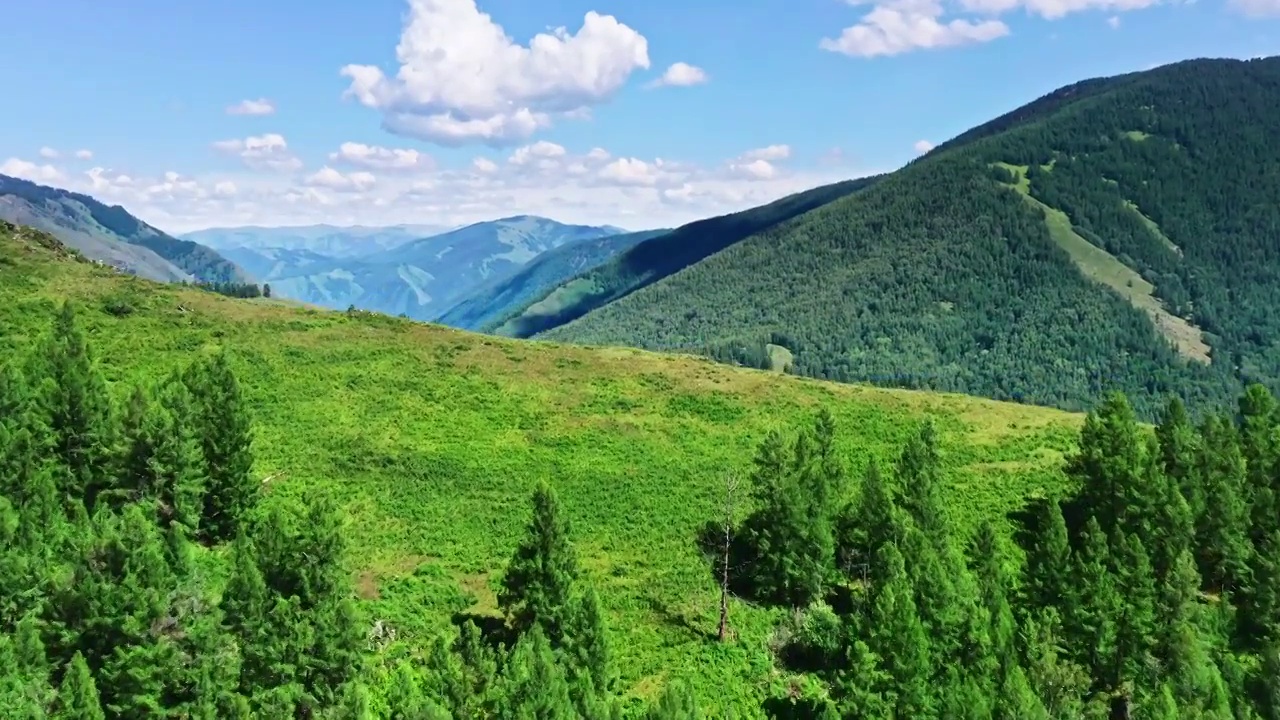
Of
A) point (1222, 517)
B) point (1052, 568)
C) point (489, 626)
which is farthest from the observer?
point (1222, 517)

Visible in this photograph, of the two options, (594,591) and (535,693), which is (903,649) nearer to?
(594,591)

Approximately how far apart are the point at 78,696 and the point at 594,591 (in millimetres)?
19530

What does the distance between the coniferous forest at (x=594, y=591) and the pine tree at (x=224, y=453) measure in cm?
15

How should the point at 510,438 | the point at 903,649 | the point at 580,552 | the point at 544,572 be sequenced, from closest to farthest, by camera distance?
the point at 903,649 → the point at 544,572 → the point at 580,552 → the point at 510,438

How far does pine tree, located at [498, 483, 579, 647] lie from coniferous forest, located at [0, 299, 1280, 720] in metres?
0.13

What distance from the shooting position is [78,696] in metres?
27.6

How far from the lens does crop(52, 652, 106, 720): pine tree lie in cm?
2739

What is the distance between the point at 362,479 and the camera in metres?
58.9

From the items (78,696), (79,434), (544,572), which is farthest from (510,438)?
(78,696)

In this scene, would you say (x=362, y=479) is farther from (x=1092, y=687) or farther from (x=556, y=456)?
(x=1092, y=687)

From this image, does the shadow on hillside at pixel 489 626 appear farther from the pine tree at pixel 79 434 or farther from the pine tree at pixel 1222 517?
the pine tree at pixel 1222 517

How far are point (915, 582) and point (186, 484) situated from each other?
128ft

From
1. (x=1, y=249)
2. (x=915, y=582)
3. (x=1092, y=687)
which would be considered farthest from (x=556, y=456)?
(x=1, y=249)

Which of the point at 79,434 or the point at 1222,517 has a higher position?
the point at 79,434
